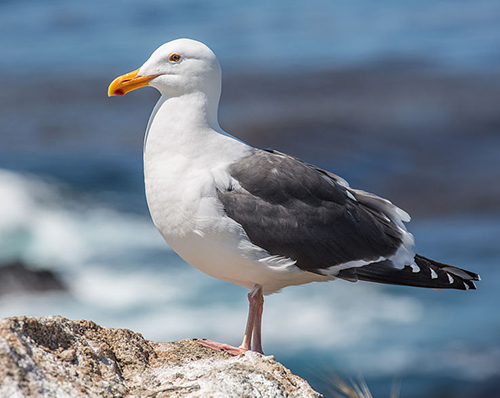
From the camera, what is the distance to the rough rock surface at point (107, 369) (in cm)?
275

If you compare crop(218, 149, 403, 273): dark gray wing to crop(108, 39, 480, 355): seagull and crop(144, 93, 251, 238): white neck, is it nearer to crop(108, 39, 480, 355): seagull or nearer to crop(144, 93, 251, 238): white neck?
crop(108, 39, 480, 355): seagull

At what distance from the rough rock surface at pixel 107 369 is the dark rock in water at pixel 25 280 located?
8974 millimetres

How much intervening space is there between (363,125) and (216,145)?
14.7 meters

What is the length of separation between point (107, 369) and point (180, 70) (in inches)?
91.7

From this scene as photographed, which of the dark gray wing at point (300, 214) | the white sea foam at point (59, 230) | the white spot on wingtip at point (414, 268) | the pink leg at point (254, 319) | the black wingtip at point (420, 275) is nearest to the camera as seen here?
the dark gray wing at point (300, 214)

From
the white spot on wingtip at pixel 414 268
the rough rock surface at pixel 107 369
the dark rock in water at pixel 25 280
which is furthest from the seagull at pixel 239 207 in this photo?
the dark rock in water at pixel 25 280

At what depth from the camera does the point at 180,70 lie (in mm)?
4855

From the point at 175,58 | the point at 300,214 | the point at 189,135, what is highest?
the point at 175,58

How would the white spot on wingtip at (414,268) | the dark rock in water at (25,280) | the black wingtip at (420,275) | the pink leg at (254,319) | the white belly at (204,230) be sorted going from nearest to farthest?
1. the white belly at (204,230)
2. the pink leg at (254,319)
3. the black wingtip at (420,275)
4. the white spot on wingtip at (414,268)
5. the dark rock in water at (25,280)

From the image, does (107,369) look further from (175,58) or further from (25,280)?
(25,280)

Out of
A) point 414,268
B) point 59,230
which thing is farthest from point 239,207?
point 59,230

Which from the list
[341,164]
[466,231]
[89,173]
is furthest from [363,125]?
[89,173]

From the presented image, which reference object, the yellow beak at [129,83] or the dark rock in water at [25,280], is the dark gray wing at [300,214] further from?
the dark rock in water at [25,280]

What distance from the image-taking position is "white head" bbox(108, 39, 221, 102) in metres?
4.86
